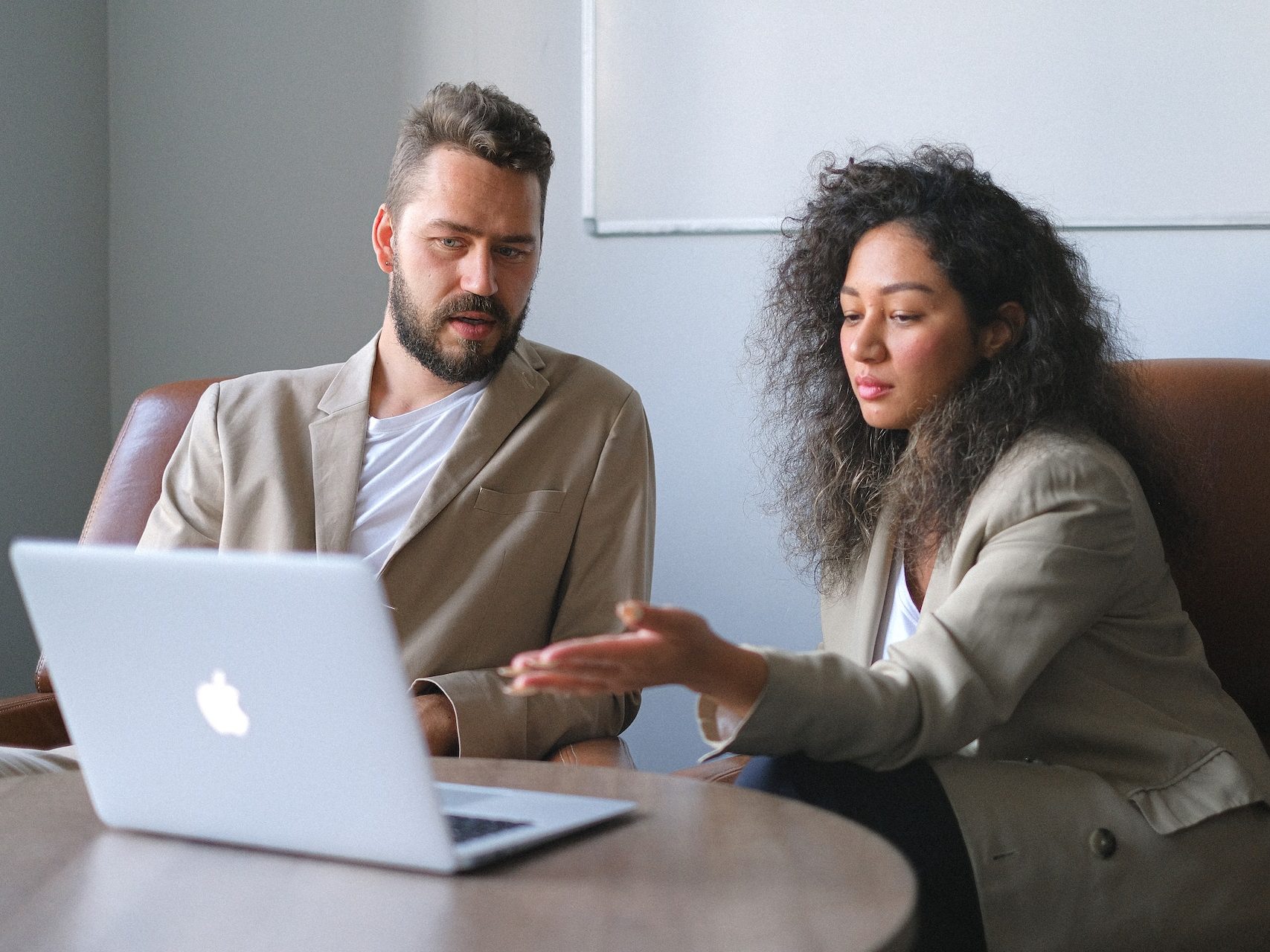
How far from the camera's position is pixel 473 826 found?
103 centimetres

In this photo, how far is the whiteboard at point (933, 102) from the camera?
2.15 meters

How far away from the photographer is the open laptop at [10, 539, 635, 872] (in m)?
0.91

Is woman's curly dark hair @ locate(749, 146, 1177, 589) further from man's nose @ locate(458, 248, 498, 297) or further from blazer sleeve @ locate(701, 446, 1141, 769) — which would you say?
man's nose @ locate(458, 248, 498, 297)

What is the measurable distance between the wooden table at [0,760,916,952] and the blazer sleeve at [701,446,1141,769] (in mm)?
131

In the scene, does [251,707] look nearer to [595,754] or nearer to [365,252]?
[595,754]

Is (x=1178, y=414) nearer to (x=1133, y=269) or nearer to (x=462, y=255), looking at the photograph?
(x=1133, y=269)

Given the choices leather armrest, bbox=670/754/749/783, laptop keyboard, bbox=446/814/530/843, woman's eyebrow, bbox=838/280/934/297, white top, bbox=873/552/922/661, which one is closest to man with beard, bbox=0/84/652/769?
leather armrest, bbox=670/754/749/783

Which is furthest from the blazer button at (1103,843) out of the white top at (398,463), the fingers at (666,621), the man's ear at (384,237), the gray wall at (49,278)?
the gray wall at (49,278)

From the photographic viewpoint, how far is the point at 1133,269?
223cm

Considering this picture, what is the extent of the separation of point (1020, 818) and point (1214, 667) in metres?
0.71

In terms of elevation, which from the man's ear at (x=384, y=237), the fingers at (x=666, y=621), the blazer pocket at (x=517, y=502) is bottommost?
the blazer pocket at (x=517, y=502)

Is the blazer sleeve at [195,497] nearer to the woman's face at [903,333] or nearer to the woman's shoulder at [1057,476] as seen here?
the woman's face at [903,333]

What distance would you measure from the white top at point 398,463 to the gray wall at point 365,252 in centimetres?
66

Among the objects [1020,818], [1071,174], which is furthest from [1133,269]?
[1020,818]
